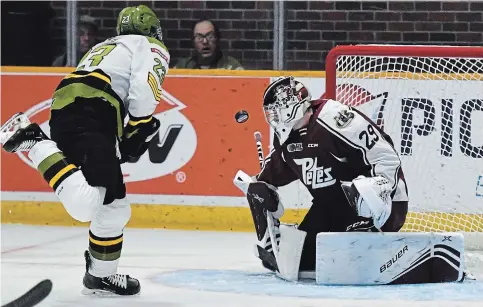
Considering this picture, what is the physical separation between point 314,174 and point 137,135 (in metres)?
0.76

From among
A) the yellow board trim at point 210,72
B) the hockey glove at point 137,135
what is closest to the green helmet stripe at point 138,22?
the hockey glove at point 137,135

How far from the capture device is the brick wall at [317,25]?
7.43 m

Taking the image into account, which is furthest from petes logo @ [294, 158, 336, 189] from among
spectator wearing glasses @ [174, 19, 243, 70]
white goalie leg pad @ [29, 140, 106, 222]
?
spectator wearing glasses @ [174, 19, 243, 70]

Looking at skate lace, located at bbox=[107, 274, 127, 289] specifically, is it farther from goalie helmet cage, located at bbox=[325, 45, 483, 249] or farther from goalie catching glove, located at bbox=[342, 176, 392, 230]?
goalie helmet cage, located at bbox=[325, 45, 483, 249]

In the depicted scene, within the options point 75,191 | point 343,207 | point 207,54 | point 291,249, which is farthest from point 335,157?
point 207,54

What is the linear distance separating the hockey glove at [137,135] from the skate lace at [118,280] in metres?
0.47

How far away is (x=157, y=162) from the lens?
21.1 ft

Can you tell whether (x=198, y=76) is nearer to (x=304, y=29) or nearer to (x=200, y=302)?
(x=304, y=29)

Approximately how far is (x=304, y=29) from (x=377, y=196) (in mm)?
3601

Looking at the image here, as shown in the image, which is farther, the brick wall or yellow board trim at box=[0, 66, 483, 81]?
the brick wall

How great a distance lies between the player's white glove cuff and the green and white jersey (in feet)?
2.74

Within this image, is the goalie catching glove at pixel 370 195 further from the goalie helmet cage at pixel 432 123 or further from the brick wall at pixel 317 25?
the brick wall at pixel 317 25

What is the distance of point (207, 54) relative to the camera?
6.68 meters

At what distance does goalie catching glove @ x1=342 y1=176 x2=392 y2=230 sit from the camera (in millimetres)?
4137
